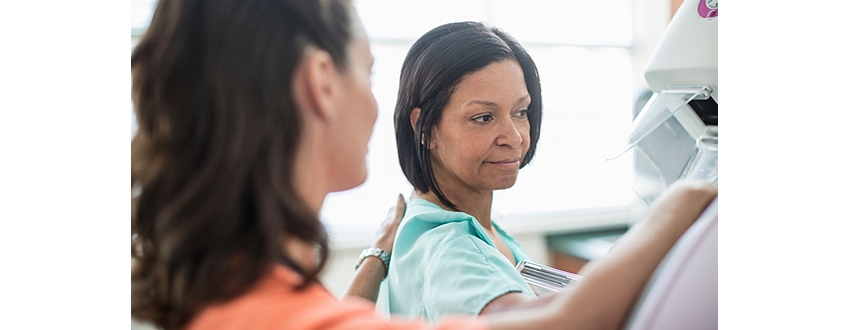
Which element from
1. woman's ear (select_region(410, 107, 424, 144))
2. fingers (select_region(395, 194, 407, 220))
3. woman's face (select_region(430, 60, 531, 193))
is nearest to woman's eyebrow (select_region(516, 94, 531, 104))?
woman's face (select_region(430, 60, 531, 193))

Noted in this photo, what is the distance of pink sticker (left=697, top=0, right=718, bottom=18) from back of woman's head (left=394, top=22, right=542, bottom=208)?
0.22 m

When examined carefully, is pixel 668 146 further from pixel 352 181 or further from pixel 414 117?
pixel 352 181

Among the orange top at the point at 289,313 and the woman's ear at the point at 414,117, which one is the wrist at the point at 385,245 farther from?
the orange top at the point at 289,313

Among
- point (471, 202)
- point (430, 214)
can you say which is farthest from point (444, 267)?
point (471, 202)

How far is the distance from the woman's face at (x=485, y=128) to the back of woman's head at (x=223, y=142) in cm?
28

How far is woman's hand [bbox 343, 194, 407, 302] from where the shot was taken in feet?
2.34

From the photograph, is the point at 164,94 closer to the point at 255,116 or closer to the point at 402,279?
the point at 255,116

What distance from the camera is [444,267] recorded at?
0.52m

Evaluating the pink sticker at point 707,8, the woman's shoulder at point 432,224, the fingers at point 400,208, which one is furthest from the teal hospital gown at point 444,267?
the pink sticker at point 707,8

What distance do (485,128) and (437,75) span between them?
87mm

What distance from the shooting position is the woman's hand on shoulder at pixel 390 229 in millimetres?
758

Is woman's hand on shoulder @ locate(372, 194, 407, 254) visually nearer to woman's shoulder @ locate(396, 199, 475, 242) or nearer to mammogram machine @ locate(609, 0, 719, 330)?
woman's shoulder @ locate(396, 199, 475, 242)
